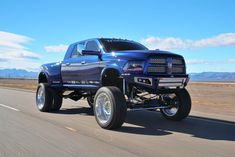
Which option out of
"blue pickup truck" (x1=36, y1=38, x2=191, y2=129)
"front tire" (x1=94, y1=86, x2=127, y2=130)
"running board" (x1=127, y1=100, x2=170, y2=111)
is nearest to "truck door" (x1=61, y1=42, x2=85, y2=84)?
"blue pickup truck" (x1=36, y1=38, x2=191, y2=129)

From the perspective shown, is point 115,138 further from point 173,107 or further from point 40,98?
point 40,98

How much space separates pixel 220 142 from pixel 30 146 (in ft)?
12.0

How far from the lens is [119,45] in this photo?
11180 mm

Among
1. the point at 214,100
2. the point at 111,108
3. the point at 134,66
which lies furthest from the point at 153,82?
the point at 214,100

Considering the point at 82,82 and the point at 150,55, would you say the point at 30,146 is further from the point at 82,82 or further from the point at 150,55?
the point at 82,82

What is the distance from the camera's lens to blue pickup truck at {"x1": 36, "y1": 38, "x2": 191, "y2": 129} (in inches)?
368

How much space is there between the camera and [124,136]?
27.6ft

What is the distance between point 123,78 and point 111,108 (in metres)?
0.87

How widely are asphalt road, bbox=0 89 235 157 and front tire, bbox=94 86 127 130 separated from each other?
0.21 meters

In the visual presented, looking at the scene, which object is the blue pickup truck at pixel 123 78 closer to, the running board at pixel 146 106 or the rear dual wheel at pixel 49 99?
the running board at pixel 146 106

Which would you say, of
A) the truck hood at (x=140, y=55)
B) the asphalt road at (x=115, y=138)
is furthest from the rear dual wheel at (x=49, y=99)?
the truck hood at (x=140, y=55)

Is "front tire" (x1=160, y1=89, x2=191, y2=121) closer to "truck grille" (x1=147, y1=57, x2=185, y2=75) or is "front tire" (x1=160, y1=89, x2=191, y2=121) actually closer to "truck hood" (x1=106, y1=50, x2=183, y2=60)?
"truck grille" (x1=147, y1=57, x2=185, y2=75)

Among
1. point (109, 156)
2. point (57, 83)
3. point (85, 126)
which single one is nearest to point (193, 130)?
point (85, 126)

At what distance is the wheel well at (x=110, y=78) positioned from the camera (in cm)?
1032
